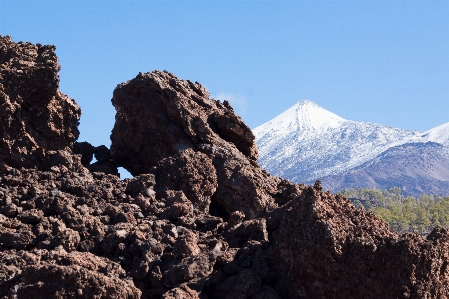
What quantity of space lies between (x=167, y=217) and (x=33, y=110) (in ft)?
13.1

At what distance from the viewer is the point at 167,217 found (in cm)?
992

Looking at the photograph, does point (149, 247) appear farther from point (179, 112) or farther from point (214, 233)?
point (179, 112)

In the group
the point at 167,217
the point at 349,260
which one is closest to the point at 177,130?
the point at 167,217

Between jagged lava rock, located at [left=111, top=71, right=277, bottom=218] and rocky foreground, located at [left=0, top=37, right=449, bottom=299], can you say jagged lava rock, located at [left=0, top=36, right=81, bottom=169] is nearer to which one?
rocky foreground, located at [left=0, top=37, right=449, bottom=299]

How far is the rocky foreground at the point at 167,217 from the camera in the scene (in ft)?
25.3

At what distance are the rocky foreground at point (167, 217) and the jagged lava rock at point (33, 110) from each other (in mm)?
23

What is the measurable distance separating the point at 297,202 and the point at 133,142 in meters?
5.70

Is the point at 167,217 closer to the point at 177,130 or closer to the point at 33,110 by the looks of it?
the point at 177,130

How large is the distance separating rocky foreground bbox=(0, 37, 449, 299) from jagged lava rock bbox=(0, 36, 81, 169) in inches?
0.9

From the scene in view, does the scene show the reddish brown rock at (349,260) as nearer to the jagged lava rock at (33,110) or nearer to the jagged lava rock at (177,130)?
the jagged lava rock at (177,130)

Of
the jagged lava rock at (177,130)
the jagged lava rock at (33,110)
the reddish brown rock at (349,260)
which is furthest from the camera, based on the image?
the jagged lava rock at (177,130)

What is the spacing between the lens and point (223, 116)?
13336 millimetres

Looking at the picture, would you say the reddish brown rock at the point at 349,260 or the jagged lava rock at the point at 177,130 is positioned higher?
the jagged lava rock at the point at 177,130

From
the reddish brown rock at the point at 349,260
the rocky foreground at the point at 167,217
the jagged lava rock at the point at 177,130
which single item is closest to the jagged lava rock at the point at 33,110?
the rocky foreground at the point at 167,217
